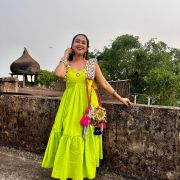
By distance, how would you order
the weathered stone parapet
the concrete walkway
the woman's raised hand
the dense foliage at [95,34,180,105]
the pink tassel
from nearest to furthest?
the pink tassel → the woman's raised hand → the concrete walkway → the weathered stone parapet → the dense foliage at [95,34,180,105]

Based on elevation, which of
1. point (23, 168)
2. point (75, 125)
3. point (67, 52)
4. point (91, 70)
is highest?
point (67, 52)

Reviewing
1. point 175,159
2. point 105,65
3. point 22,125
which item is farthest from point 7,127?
point 105,65

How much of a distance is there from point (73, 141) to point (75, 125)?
165 mm

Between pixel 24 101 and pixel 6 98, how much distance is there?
421 millimetres

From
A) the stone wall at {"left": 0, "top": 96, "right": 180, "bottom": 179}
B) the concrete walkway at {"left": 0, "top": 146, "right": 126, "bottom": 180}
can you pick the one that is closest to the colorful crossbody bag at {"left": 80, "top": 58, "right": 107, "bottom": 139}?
the stone wall at {"left": 0, "top": 96, "right": 180, "bottom": 179}

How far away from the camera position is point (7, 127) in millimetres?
4996

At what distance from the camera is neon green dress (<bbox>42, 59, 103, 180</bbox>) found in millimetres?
3389

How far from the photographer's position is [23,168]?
4164mm

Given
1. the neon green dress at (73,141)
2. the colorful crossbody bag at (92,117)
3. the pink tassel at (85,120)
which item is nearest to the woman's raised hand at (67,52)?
the neon green dress at (73,141)

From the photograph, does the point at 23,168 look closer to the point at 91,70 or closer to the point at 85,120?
the point at 85,120

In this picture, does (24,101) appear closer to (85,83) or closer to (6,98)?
(6,98)

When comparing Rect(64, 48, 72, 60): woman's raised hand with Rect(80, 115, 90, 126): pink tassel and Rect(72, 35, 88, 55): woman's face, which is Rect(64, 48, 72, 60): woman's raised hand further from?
Rect(80, 115, 90, 126): pink tassel

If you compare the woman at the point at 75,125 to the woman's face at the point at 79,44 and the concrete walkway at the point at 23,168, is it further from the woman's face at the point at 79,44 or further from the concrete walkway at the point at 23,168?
the concrete walkway at the point at 23,168

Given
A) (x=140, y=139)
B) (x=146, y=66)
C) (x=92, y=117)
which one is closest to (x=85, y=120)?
(x=92, y=117)
